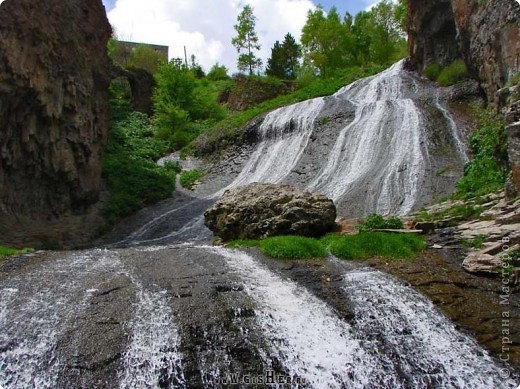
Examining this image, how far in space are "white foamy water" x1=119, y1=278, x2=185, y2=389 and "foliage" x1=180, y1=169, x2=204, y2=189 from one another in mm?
16516

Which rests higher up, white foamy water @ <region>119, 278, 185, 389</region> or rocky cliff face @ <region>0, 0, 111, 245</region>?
rocky cliff face @ <region>0, 0, 111, 245</region>

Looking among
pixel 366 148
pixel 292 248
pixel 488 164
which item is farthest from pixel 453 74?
pixel 292 248

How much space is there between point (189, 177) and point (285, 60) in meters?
30.3

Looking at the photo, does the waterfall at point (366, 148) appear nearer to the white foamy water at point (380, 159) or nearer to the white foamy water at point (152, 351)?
the white foamy water at point (380, 159)

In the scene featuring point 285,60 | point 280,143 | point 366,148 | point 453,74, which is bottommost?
point 366,148

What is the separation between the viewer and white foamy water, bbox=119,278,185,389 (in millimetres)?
5898

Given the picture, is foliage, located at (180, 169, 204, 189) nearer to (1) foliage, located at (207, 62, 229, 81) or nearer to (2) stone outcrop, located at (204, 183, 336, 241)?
(2) stone outcrop, located at (204, 183, 336, 241)

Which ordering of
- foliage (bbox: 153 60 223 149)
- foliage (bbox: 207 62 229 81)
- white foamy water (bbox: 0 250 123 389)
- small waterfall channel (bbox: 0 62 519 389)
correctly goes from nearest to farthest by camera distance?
white foamy water (bbox: 0 250 123 389) → small waterfall channel (bbox: 0 62 519 389) → foliage (bbox: 153 60 223 149) → foliage (bbox: 207 62 229 81)

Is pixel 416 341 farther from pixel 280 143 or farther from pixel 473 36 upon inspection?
pixel 280 143

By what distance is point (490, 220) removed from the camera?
10.0 meters

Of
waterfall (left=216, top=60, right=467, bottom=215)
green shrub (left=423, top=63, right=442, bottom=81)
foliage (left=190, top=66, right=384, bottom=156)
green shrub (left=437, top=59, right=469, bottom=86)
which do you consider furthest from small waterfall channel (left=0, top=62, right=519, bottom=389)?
green shrub (left=423, top=63, right=442, bottom=81)

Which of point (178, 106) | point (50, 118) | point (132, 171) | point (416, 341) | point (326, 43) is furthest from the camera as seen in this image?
point (326, 43)

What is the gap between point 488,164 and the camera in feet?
45.4

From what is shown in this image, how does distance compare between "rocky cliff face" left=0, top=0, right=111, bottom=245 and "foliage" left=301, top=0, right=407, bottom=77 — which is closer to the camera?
"rocky cliff face" left=0, top=0, right=111, bottom=245
